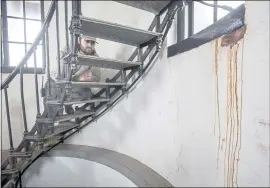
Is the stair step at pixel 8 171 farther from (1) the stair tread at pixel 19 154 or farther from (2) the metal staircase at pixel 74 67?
(1) the stair tread at pixel 19 154

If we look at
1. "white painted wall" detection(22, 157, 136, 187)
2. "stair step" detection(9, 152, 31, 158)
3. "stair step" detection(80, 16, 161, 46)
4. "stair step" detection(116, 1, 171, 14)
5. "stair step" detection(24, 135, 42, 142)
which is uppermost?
"stair step" detection(116, 1, 171, 14)

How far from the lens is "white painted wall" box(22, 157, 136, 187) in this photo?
5.45 feet

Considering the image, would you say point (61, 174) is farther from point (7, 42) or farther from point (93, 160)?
point (7, 42)

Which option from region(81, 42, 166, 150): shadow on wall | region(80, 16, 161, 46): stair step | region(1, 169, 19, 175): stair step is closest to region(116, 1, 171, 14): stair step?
region(80, 16, 161, 46): stair step

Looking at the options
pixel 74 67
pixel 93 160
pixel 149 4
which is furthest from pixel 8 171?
pixel 149 4

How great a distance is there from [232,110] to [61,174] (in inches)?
62.4

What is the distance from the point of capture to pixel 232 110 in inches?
39.9

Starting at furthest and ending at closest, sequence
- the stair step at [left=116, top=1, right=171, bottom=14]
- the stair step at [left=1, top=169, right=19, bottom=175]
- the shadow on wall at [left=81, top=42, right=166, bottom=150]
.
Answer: the shadow on wall at [left=81, top=42, right=166, bottom=150] < the stair step at [left=1, top=169, right=19, bottom=175] < the stair step at [left=116, top=1, right=171, bottom=14]

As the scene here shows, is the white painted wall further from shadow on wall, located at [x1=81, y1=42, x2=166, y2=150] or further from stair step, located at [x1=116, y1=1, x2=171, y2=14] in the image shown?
stair step, located at [x1=116, y1=1, x2=171, y2=14]

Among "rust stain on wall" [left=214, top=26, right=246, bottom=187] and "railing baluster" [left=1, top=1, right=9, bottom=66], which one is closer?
"rust stain on wall" [left=214, top=26, right=246, bottom=187]

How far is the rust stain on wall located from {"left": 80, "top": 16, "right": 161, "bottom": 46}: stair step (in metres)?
0.49

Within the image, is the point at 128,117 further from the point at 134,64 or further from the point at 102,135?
the point at 134,64

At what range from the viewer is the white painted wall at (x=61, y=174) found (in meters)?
1.66

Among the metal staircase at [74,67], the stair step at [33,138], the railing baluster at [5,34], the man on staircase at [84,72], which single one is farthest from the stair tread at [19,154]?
the railing baluster at [5,34]
